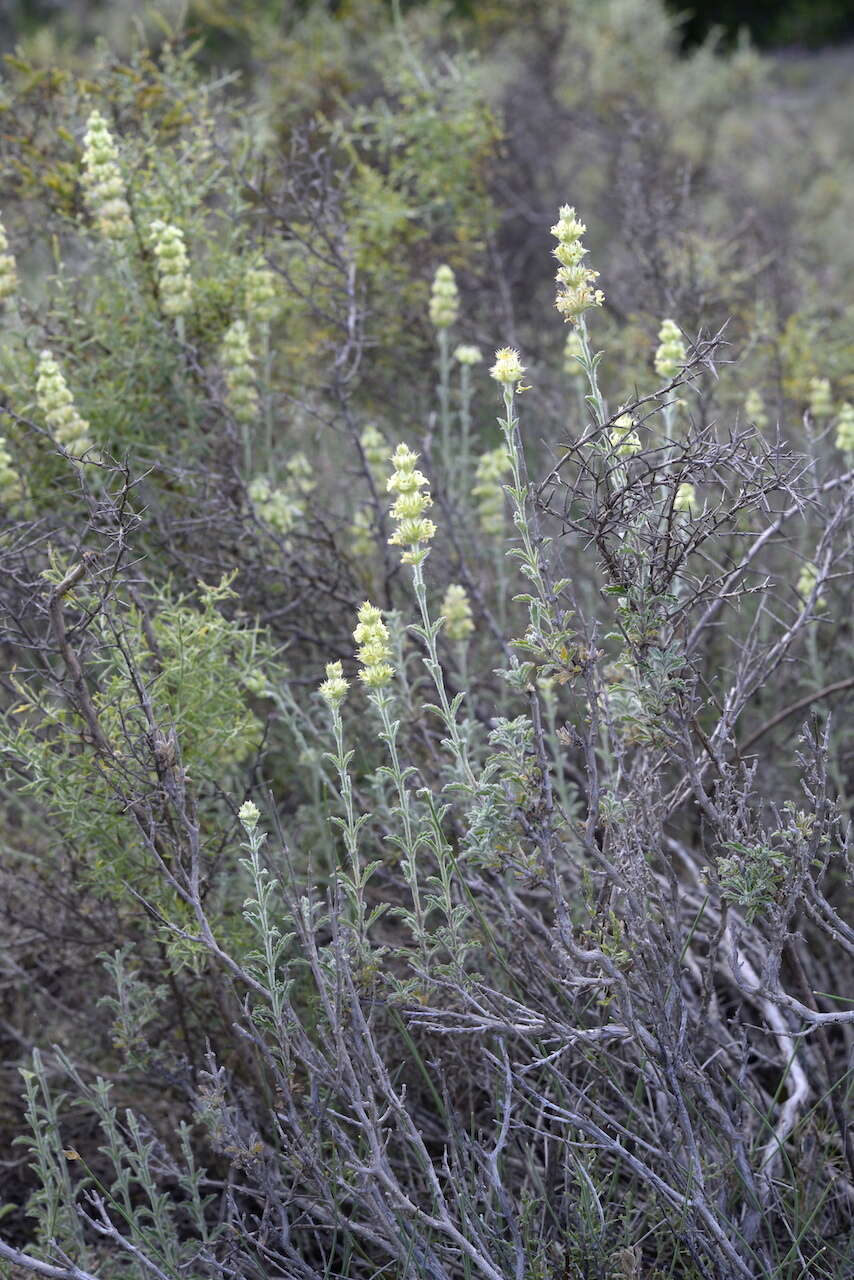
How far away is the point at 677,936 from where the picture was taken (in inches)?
67.0

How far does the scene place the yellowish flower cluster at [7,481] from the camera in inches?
99.7

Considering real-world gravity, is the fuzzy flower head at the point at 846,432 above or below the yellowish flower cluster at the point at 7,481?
below

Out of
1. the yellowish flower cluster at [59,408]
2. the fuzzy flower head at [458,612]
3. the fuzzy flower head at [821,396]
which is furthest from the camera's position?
the fuzzy flower head at [821,396]

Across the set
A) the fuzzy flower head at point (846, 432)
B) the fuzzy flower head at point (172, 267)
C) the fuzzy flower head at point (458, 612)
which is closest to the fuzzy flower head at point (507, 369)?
the fuzzy flower head at point (458, 612)

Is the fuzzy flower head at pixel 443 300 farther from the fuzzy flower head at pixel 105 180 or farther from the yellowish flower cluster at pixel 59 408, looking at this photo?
the yellowish flower cluster at pixel 59 408

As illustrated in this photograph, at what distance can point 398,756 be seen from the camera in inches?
84.7

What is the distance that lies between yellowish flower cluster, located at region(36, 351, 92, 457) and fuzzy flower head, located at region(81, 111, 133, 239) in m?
0.47

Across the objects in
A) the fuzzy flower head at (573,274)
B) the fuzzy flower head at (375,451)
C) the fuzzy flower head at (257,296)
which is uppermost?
the fuzzy flower head at (573,274)

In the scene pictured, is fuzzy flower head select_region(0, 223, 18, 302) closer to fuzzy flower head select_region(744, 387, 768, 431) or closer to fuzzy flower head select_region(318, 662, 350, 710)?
fuzzy flower head select_region(318, 662, 350, 710)

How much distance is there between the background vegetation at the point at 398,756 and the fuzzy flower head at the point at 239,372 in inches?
0.7

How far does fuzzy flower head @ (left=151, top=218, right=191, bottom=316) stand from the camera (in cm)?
258

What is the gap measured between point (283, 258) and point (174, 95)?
60cm

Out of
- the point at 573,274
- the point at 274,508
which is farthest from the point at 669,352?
the point at 274,508

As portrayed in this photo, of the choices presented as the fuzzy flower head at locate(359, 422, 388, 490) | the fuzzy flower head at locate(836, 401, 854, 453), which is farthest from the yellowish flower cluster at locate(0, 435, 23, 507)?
the fuzzy flower head at locate(836, 401, 854, 453)
